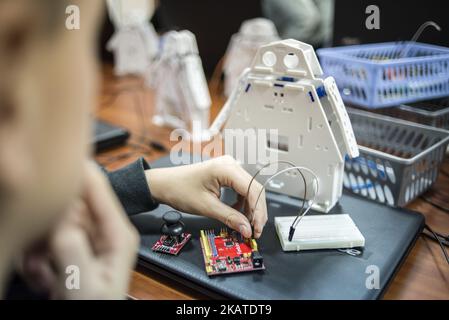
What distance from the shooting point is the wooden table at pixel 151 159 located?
24.0 inches

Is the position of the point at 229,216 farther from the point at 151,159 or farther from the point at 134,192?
the point at 151,159

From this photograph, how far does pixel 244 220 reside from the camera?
65 centimetres

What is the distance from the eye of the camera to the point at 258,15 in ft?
4.99

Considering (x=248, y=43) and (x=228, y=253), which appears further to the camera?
(x=248, y=43)

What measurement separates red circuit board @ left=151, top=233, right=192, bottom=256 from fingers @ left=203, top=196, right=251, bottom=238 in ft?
0.17

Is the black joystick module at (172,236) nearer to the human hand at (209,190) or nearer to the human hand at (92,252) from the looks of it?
the human hand at (209,190)

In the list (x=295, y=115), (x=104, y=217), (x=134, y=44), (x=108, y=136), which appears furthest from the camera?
(x=134, y=44)

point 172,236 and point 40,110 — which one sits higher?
point 40,110

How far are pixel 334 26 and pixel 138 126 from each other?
23.4 inches

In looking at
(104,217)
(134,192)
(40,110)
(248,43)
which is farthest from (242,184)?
(248,43)

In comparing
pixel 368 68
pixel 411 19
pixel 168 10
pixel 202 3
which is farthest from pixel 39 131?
pixel 168 10

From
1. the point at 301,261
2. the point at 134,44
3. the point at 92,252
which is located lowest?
the point at 301,261

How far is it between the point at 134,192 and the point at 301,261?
28 centimetres
